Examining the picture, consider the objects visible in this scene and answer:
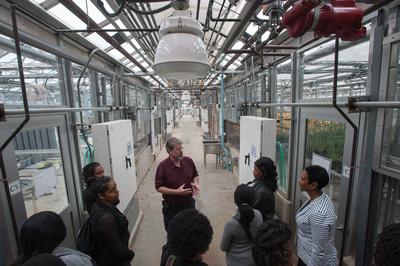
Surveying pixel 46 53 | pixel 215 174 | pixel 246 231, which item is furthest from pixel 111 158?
pixel 215 174

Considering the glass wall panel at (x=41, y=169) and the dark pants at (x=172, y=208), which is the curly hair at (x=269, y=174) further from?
the glass wall panel at (x=41, y=169)

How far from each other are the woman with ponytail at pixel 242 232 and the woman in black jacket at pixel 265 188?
0.26 m

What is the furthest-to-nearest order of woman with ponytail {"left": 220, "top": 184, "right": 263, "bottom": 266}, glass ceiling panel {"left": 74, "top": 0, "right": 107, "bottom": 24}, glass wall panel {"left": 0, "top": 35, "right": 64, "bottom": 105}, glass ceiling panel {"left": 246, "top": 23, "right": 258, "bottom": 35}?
glass ceiling panel {"left": 246, "top": 23, "right": 258, "bottom": 35} < glass ceiling panel {"left": 74, "top": 0, "right": 107, "bottom": 24} < glass wall panel {"left": 0, "top": 35, "right": 64, "bottom": 105} < woman with ponytail {"left": 220, "top": 184, "right": 263, "bottom": 266}

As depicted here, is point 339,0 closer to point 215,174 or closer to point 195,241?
point 195,241

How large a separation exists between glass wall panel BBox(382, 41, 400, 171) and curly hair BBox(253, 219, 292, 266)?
863mm

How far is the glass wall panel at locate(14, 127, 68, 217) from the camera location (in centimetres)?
167

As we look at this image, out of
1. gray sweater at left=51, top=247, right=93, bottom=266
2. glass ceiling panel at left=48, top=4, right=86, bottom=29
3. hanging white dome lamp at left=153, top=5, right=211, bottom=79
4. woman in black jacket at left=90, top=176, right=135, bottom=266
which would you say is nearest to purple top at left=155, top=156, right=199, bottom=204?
woman in black jacket at left=90, top=176, right=135, bottom=266

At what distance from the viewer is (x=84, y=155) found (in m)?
2.61

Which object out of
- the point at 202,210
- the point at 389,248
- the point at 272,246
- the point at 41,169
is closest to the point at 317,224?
the point at 272,246

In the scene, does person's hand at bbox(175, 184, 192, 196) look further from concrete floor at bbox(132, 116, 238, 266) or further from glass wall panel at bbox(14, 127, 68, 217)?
glass wall panel at bbox(14, 127, 68, 217)

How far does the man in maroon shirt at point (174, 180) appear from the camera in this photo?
2043 mm

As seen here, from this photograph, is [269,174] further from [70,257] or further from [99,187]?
[70,257]

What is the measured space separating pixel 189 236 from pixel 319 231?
0.93 m

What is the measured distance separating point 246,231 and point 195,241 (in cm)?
57
